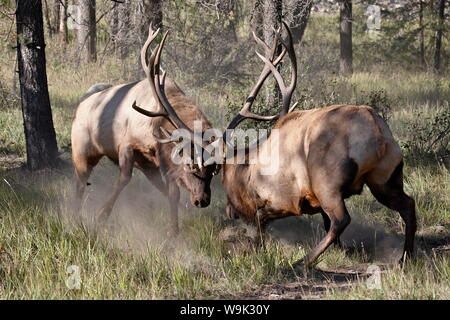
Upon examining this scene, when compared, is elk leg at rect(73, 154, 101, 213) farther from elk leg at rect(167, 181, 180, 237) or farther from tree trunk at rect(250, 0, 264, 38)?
tree trunk at rect(250, 0, 264, 38)

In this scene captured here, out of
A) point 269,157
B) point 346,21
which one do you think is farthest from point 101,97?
point 346,21

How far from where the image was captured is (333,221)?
6660 millimetres

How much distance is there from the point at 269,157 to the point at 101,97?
3088 millimetres

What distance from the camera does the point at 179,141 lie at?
8.04 metres

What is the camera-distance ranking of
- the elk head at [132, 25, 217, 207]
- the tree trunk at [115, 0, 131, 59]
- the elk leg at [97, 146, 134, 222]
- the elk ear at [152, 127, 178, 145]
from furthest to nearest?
the tree trunk at [115, 0, 131, 59] → the elk leg at [97, 146, 134, 222] → the elk ear at [152, 127, 178, 145] → the elk head at [132, 25, 217, 207]

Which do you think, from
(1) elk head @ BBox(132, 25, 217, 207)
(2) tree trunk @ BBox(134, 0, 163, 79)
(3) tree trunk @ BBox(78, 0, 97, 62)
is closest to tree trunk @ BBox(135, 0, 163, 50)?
(2) tree trunk @ BBox(134, 0, 163, 79)

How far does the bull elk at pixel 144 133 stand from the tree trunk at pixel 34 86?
1082 millimetres

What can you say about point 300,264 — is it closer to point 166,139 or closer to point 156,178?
point 166,139

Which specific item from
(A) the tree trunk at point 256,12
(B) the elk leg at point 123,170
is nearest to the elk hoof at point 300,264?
(B) the elk leg at point 123,170

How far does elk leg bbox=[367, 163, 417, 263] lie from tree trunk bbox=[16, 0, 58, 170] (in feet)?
17.7

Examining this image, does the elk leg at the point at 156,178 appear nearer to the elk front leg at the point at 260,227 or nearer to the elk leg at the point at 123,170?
the elk leg at the point at 123,170

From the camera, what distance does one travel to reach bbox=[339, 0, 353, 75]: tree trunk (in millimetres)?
21350

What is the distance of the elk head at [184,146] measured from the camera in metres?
7.62

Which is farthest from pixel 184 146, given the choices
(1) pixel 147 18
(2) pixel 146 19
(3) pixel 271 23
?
(1) pixel 147 18
